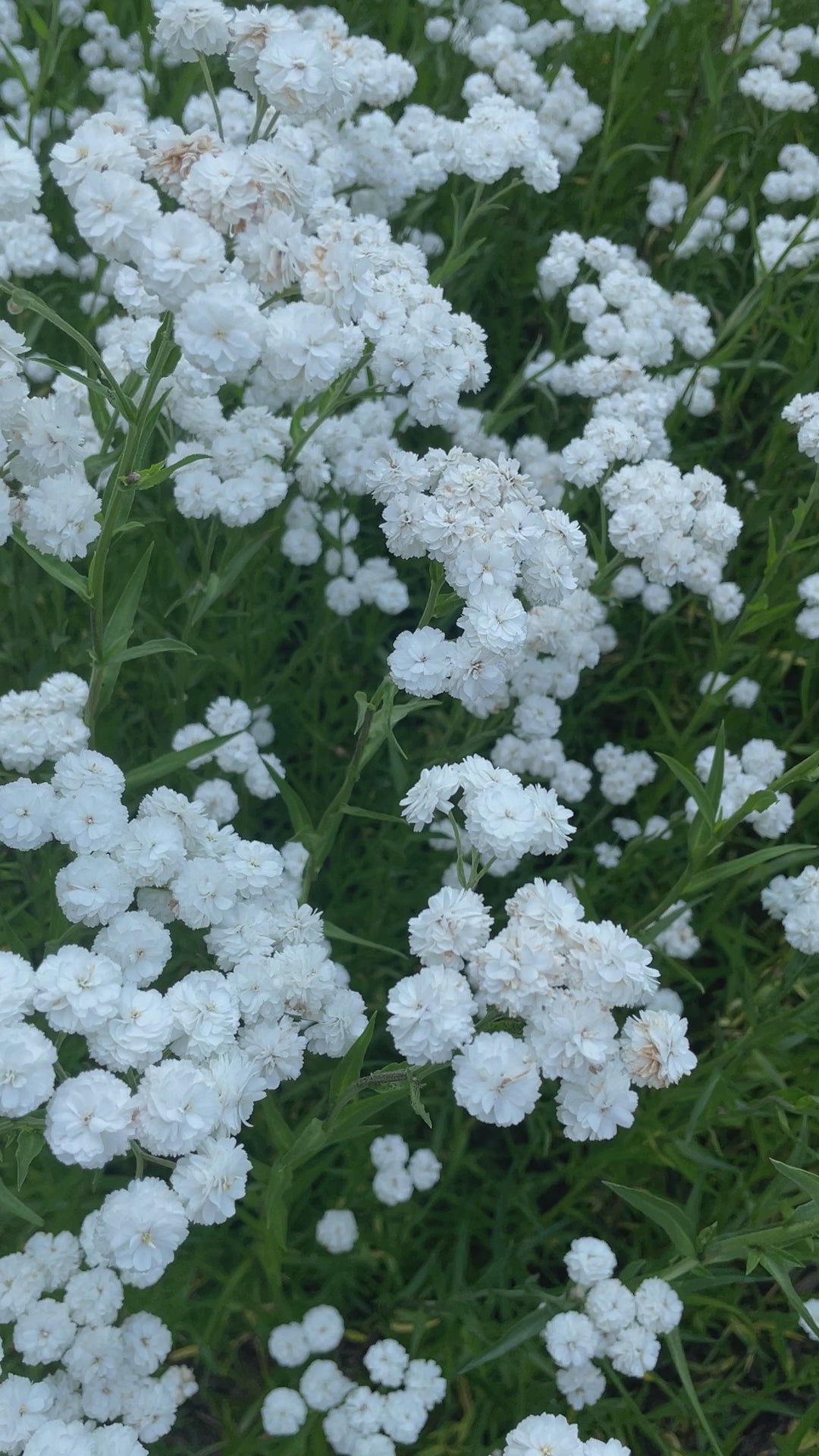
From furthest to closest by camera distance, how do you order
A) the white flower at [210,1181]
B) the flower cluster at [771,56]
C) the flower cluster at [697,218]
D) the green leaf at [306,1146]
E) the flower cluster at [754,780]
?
the flower cluster at [697,218] → the flower cluster at [771,56] → the flower cluster at [754,780] → the green leaf at [306,1146] → the white flower at [210,1181]

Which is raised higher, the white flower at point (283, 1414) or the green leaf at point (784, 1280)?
the green leaf at point (784, 1280)

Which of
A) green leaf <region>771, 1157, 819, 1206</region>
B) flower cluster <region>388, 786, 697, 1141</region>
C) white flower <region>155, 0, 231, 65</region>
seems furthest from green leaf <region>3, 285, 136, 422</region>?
green leaf <region>771, 1157, 819, 1206</region>

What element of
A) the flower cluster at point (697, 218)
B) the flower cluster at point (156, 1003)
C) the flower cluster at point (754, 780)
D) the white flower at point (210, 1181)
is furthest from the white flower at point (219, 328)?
the flower cluster at point (697, 218)

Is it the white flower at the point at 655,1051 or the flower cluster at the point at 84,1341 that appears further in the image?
the flower cluster at the point at 84,1341

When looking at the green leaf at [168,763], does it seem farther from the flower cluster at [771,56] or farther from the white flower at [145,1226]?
the flower cluster at [771,56]

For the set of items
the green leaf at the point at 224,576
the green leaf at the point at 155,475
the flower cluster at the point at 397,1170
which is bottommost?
the flower cluster at the point at 397,1170

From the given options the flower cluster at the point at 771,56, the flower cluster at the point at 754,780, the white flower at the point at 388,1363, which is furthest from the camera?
the flower cluster at the point at 771,56

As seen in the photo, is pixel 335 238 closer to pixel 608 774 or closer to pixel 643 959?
pixel 643 959
